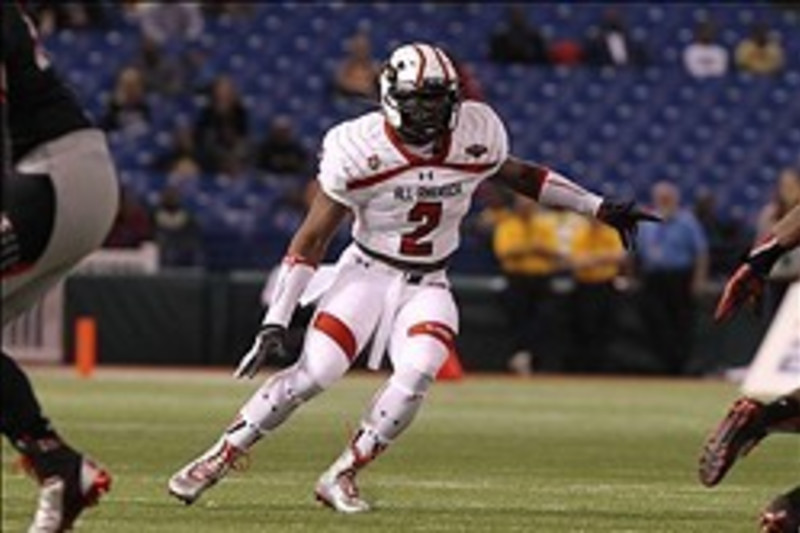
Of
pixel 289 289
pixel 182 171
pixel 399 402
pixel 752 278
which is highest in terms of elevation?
pixel 752 278

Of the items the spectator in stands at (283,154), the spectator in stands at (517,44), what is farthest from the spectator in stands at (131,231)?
the spectator in stands at (517,44)

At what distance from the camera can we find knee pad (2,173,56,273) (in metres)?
6.15

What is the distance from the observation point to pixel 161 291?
19.9 meters

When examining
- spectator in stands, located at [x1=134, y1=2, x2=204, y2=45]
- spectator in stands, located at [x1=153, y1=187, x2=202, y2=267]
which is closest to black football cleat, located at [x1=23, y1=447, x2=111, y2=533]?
spectator in stands, located at [x1=153, y1=187, x2=202, y2=267]

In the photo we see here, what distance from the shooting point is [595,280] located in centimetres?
2016

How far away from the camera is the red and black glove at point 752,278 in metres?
7.09

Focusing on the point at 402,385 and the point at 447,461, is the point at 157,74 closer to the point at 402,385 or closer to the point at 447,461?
the point at 447,461

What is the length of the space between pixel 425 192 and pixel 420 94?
36 cm

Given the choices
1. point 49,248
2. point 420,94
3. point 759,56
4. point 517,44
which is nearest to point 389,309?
point 420,94

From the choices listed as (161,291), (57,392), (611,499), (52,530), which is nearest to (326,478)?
(611,499)

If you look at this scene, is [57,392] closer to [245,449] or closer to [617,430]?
[617,430]

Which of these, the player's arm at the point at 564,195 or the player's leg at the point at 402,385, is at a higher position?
the player's arm at the point at 564,195

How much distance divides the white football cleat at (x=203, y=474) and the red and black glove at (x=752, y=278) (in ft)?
6.59

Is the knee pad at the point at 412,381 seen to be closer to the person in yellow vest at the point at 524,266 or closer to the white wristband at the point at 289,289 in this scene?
the white wristband at the point at 289,289
